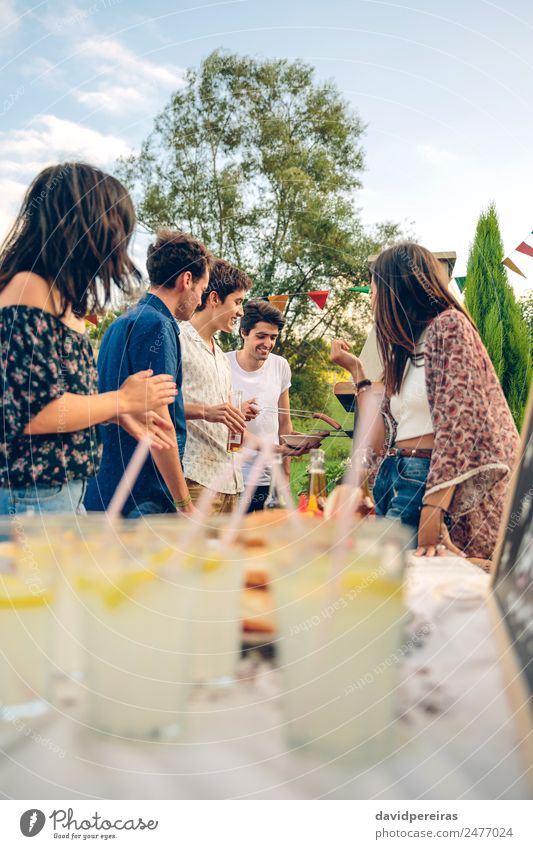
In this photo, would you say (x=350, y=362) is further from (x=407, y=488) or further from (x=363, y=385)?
(x=407, y=488)

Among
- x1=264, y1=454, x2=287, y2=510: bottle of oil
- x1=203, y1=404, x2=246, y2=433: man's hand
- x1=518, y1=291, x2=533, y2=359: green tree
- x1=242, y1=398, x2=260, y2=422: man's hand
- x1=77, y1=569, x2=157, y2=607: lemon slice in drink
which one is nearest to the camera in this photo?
x1=77, y1=569, x2=157, y2=607: lemon slice in drink

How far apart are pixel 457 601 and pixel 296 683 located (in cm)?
16

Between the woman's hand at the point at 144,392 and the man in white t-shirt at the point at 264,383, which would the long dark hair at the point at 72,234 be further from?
the man in white t-shirt at the point at 264,383

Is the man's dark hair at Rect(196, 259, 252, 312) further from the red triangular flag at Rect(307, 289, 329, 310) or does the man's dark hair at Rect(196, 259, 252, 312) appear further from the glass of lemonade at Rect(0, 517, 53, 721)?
the glass of lemonade at Rect(0, 517, 53, 721)

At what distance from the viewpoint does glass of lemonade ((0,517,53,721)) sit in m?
0.38

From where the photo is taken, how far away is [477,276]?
1.17 meters

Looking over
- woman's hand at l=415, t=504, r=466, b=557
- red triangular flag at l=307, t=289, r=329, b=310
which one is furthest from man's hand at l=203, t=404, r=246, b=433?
woman's hand at l=415, t=504, r=466, b=557

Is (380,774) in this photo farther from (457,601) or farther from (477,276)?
(477,276)

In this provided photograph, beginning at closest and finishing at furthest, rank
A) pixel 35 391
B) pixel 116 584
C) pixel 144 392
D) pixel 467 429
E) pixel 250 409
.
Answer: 1. pixel 116 584
2. pixel 35 391
3. pixel 144 392
4. pixel 467 429
5. pixel 250 409

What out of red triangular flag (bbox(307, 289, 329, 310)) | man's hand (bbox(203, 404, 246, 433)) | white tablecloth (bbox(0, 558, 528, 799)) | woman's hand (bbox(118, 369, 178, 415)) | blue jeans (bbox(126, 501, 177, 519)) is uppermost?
red triangular flag (bbox(307, 289, 329, 310))

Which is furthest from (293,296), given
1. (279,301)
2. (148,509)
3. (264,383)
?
(148,509)

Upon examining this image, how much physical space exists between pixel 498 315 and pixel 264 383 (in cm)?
45

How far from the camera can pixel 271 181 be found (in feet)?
3.41

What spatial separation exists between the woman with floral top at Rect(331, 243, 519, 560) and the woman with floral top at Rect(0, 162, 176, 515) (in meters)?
0.33
